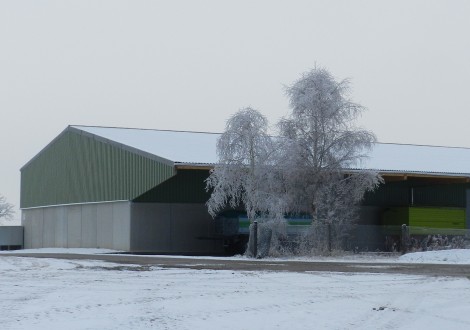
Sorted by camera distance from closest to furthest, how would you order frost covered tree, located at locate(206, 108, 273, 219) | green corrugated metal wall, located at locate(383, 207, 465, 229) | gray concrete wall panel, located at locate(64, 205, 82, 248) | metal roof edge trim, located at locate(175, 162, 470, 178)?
frost covered tree, located at locate(206, 108, 273, 219) → metal roof edge trim, located at locate(175, 162, 470, 178) → green corrugated metal wall, located at locate(383, 207, 465, 229) → gray concrete wall panel, located at locate(64, 205, 82, 248)

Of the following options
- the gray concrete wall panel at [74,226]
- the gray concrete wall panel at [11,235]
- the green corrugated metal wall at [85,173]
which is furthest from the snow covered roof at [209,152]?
the gray concrete wall panel at [11,235]

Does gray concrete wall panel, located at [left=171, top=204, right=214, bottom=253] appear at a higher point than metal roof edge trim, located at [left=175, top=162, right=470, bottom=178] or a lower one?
lower

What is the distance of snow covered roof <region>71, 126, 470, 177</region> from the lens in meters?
44.0

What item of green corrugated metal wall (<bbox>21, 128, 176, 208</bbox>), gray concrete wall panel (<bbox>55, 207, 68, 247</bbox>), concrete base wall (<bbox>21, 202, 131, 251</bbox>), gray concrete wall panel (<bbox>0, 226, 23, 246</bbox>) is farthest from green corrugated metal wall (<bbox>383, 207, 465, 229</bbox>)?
gray concrete wall panel (<bbox>0, 226, 23, 246</bbox>)

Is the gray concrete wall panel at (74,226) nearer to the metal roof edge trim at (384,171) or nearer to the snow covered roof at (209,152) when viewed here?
the snow covered roof at (209,152)

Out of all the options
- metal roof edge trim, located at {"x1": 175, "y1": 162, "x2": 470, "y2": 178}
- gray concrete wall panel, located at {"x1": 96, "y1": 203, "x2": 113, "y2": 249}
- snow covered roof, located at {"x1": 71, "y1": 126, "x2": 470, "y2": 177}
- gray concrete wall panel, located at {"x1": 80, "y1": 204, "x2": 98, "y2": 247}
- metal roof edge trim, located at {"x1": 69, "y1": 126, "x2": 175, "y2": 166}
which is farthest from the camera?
gray concrete wall panel, located at {"x1": 80, "y1": 204, "x2": 98, "y2": 247}

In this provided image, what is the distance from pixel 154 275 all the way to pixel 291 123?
1774cm

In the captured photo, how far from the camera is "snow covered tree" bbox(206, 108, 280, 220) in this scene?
37.2 meters

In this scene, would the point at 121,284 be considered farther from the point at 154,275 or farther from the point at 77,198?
the point at 77,198

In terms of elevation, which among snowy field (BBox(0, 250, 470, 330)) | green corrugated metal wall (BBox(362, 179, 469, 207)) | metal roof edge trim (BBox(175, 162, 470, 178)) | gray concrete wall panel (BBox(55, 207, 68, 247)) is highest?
metal roof edge trim (BBox(175, 162, 470, 178))

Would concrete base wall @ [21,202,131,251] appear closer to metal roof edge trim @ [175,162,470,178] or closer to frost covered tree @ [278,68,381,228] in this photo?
metal roof edge trim @ [175,162,470,178]

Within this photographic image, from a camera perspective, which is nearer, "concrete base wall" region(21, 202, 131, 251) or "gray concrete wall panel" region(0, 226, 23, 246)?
"concrete base wall" region(21, 202, 131, 251)

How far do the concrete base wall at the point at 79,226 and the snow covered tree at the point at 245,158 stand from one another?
900cm

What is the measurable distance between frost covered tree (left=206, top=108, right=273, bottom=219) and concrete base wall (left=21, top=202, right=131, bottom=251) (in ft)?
29.7
